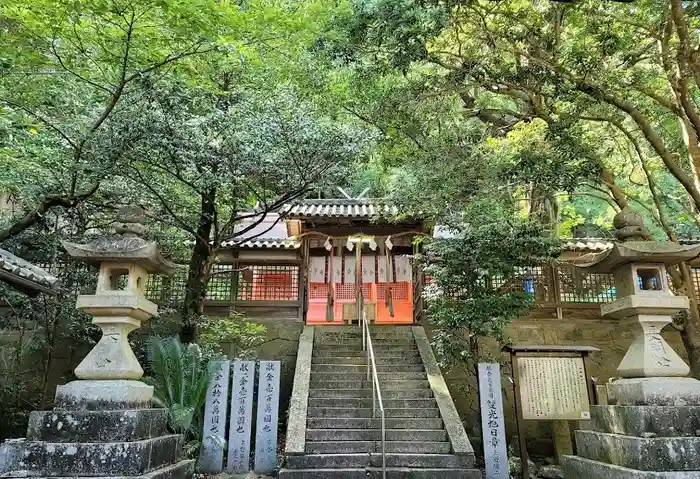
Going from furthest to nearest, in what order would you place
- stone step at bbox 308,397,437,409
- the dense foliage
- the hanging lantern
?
the hanging lantern, stone step at bbox 308,397,437,409, the dense foliage

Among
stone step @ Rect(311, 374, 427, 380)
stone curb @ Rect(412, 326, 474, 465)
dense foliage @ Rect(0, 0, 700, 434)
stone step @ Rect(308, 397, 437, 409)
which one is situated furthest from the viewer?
stone step @ Rect(311, 374, 427, 380)

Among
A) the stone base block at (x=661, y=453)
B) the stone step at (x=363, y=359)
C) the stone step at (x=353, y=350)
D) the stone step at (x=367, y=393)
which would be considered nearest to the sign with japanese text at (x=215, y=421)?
the stone step at (x=367, y=393)

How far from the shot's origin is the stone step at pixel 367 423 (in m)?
8.05

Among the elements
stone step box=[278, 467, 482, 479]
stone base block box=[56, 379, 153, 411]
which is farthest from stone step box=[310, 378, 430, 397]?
stone base block box=[56, 379, 153, 411]

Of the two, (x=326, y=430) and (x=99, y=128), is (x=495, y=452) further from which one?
(x=99, y=128)

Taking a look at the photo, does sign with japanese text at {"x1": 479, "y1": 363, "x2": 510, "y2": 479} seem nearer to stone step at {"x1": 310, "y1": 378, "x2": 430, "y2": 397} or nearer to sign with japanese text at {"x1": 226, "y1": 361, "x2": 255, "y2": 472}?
stone step at {"x1": 310, "y1": 378, "x2": 430, "y2": 397}

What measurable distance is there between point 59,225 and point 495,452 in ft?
30.5

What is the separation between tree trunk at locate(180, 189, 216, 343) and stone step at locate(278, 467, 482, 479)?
3275 millimetres

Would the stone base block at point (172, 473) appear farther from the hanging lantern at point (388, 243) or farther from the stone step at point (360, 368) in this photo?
the hanging lantern at point (388, 243)

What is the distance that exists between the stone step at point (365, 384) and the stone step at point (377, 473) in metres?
2.24

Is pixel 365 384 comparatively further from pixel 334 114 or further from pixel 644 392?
pixel 334 114

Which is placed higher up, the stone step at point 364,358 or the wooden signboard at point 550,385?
the stone step at point 364,358

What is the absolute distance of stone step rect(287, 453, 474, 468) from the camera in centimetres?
714

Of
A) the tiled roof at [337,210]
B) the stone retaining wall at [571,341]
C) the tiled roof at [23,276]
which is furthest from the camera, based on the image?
the tiled roof at [337,210]
